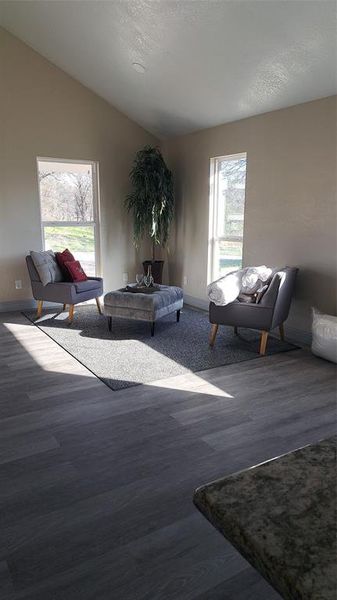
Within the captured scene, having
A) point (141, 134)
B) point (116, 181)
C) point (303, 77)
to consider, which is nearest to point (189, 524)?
point (303, 77)

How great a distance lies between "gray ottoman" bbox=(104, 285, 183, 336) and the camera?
14.9ft

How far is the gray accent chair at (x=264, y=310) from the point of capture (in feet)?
13.2

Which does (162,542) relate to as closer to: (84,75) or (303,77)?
(303,77)

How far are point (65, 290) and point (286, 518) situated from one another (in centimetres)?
458

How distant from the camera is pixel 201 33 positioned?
375 centimetres

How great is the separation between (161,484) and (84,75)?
16.9 ft

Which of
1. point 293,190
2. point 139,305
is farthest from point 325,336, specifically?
point 139,305

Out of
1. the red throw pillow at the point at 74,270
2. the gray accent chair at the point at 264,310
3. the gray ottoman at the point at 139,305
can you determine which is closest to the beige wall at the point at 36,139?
the red throw pillow at the point at 74,270

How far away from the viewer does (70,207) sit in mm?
6074

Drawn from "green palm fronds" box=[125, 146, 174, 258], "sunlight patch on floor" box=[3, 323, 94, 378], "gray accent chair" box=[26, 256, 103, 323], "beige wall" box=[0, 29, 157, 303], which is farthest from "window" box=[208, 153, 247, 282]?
"sunlight patch on floor" box=[3, 323, 94, 378]

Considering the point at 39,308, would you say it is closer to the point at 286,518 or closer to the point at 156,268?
the point at 156,268

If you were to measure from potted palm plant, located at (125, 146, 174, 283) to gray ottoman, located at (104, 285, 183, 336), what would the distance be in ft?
4.93

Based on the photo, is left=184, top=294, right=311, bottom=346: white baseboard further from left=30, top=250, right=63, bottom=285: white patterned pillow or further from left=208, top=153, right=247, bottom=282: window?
left=30, top=250, right=63, bottom=285: white patterned pillow

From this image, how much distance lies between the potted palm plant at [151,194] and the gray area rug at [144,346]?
142 centimetres
